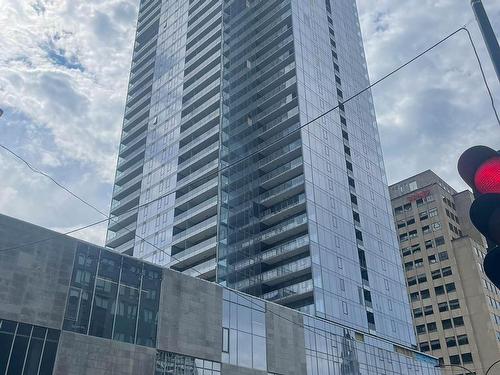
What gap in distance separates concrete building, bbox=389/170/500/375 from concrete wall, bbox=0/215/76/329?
79152mm

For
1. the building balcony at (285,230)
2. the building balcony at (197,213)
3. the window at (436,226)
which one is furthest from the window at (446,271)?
the building balcony at (197,213)

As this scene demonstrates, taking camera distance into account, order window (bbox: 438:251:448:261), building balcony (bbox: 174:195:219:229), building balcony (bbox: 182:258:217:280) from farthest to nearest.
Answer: window (bbox: 438:251:448:261)
building balcony (bbox: 174:195:219:229)
building balcony (bbox: 182:258:217:280)

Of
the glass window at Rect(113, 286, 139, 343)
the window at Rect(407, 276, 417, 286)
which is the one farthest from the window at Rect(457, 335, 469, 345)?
the glass window at Rect(113, 286, 139, 343)

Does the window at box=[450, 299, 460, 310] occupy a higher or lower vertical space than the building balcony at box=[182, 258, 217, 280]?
higher

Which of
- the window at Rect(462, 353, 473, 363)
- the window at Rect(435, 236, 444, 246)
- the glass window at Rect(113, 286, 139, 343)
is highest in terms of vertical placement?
the window at Rect(435, 236, 444, 246)

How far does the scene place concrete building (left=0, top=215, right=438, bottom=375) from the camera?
31.0 metres

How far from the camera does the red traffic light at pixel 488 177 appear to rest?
172 inches

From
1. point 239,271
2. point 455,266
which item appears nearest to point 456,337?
point 455,266

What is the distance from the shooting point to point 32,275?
31.9 meters

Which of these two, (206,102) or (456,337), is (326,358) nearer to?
(206,102)

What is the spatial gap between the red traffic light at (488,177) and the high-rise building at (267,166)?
55234 mm

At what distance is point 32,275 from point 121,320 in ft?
21.6

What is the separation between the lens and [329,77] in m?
81.7

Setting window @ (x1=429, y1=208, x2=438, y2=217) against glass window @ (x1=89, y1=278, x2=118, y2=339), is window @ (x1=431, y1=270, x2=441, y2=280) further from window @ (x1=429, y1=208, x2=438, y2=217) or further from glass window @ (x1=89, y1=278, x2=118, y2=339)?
glass window @ (x1=89, y1=278, x2=118, y2=339)
